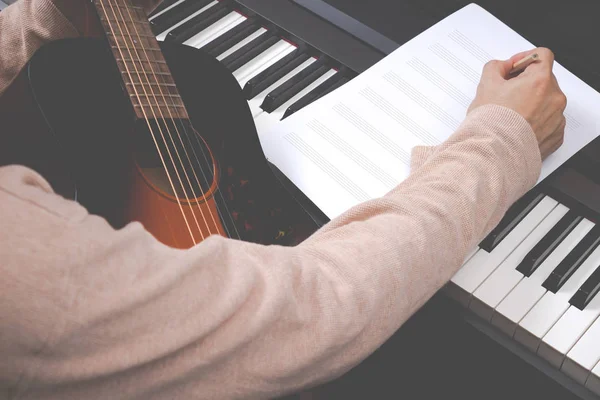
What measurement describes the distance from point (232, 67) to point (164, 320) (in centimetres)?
79

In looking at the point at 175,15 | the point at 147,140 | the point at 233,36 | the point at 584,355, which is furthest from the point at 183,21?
the point at 584,355

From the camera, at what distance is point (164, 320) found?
0.64 m

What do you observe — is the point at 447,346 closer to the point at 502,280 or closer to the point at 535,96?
the point at 502,280

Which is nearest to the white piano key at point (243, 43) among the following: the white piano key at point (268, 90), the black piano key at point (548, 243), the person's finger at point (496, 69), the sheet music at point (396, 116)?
the white piano key at point (268, 90)

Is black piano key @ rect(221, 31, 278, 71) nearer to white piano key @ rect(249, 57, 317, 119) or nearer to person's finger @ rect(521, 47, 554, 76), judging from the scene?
white piano key @ rect(249, 57, 317, 119)

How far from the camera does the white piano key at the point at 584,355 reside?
101 centimetres

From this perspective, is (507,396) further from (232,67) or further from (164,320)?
(164,320)

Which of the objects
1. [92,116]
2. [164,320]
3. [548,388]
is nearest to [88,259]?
[164,320]

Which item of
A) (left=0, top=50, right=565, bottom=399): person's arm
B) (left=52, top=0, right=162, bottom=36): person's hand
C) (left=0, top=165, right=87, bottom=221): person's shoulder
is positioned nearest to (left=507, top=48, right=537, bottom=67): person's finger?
(left=0, top=50, right=565, bottom=399): person's arm

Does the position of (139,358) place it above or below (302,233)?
above

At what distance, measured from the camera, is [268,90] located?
4.32 feet

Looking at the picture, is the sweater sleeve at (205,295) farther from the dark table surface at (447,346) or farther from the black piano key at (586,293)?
the dark table surface at (447,346)

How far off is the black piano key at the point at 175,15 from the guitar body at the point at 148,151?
0.94ft

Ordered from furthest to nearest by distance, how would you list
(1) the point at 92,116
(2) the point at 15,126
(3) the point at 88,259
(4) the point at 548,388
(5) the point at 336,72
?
1. (4) the point at 548,388
2. (5) the point at 336,72
3. (2) the point at 15,126
4. (1) the point at 92,116
5. (3) the point at 88,259
